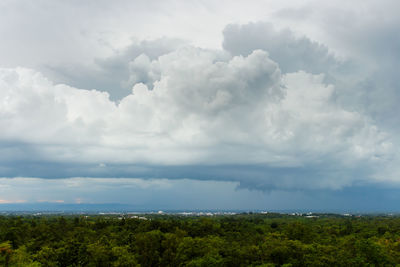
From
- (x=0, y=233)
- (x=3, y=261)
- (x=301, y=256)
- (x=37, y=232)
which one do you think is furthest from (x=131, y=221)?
(x=301, y=256)

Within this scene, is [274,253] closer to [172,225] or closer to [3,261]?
[3,261]

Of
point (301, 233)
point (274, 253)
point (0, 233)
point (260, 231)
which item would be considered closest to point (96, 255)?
point (274, 253)

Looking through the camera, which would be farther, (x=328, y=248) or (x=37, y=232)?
(x=37, y=232)

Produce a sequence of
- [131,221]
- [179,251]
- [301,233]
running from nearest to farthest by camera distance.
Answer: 1. [179,251]
2. [301,233]
3. [131,221]

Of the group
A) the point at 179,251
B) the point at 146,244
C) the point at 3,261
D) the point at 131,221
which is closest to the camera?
the point at 3,261

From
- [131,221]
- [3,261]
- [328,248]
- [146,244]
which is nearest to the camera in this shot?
[3,261]

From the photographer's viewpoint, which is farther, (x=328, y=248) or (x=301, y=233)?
(x=301, y=233)

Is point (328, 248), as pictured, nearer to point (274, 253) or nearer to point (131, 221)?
point (274, 253)

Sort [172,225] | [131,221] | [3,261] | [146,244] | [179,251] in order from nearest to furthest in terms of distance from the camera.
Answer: [3,261], [179,251], [146,244], [172,225], [131,221]

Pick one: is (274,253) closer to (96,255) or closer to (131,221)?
(96,255)
